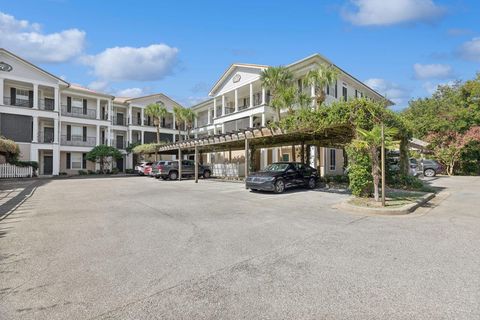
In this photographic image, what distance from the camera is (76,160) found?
34.0 meters

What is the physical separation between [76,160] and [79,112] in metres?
5.94

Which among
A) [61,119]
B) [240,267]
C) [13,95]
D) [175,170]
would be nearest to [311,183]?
[240,267]

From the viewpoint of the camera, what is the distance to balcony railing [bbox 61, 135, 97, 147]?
32.9m

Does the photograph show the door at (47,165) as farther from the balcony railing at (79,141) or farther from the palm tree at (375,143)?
the palm tree at (375,143)

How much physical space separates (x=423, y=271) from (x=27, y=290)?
5505 millimetres

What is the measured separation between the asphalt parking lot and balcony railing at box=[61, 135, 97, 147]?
2829 cm

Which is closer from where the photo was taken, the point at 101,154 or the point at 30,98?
the point at 30,98

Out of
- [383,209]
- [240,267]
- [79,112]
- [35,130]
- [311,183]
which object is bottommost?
[240,267]

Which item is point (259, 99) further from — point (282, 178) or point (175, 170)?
point (282, 178)

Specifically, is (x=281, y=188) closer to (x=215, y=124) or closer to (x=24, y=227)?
(x=24, y=227)

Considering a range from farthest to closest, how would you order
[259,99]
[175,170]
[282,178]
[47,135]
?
1. [47,135]
2. [259,99]
3. [175,170]
4. [282,178]

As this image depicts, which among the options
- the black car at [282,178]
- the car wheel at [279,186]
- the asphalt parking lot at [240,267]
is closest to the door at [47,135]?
the black car at [282,178]

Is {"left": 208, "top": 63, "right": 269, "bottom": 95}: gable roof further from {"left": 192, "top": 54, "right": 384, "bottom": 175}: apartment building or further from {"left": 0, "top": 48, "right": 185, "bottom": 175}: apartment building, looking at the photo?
{"left": 0, "top": 48, "right": 185, "bottom": 175}: apartment building

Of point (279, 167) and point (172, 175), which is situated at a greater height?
point (279, 167)
